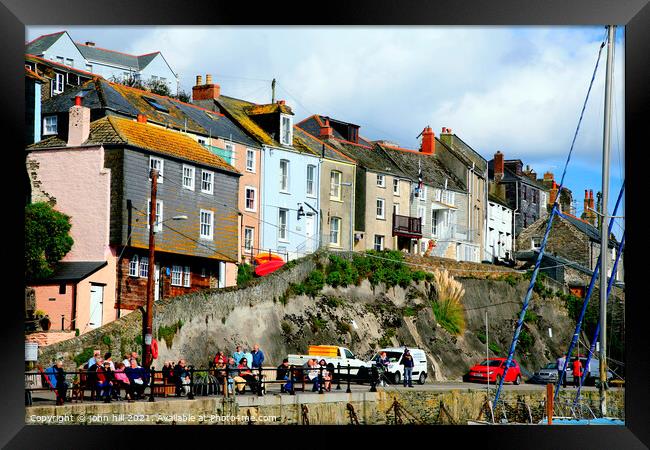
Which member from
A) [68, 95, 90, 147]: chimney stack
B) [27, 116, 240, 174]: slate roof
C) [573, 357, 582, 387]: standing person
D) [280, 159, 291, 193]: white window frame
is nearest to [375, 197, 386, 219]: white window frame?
[280, 159, 291, 193]: white window frame

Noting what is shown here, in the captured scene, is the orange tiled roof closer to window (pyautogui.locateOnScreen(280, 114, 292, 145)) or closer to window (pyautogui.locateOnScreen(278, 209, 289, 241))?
window (pyautogui.locateOnScreen(278, 209, 289, 241))

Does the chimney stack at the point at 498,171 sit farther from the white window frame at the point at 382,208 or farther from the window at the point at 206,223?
the window at the point at 206,223

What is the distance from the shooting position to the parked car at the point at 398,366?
75.8ft

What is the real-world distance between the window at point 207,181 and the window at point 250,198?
1.23 metres

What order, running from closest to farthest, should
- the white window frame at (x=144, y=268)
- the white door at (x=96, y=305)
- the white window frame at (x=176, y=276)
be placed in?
the white door at (x=96, y=305) → the white window frame at (x=144, y=268) → the white window frame at (x=176, y=276)

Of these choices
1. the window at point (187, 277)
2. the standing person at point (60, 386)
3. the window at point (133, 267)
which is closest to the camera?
the standing person at point (60, 386)

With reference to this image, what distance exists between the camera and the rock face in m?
22.5

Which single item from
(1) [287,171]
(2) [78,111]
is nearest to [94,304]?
(2) [78,111]

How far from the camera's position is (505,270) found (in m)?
31.9

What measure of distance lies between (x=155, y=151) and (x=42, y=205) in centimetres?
334

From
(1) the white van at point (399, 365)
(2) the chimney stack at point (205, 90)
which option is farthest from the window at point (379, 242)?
(2) the chimney stack at point (205, 90)

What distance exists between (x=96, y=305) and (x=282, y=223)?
19.6 feet

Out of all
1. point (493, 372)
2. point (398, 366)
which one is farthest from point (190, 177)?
point (493, 372)
